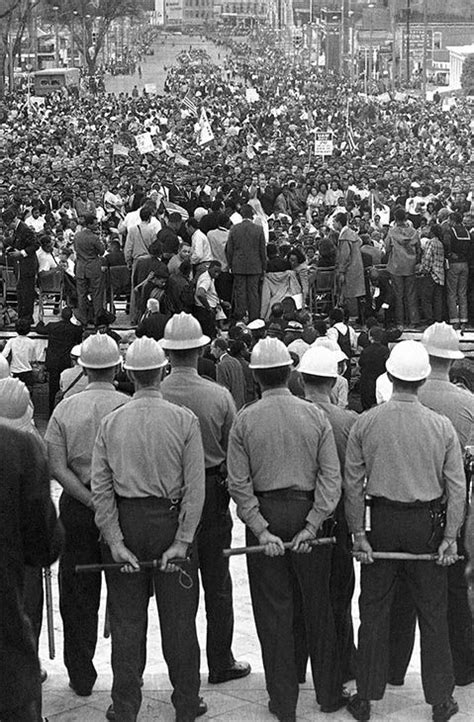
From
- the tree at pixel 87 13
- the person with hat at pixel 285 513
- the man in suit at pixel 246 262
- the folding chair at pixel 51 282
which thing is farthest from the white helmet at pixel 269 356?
the tree at pixel 87 13

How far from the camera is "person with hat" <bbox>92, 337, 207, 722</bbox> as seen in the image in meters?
7.00

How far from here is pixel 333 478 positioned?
718cm

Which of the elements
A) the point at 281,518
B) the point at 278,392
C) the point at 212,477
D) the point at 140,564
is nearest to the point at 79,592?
the point at 140,564

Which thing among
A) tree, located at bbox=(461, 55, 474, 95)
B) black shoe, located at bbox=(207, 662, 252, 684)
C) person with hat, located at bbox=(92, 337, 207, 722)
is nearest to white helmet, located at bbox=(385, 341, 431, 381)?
person with hat, located at bbox=(92, 337, 207, 722)

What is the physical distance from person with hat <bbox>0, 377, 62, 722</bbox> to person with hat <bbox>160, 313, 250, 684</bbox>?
58.5 inches

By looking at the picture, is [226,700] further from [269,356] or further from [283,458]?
[269,356]

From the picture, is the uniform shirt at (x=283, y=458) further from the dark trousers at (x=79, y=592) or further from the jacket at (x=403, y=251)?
the jacket at (x=403, y=251)

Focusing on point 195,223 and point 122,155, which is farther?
point 122,155

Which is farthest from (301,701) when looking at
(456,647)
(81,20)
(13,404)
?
(81,20)

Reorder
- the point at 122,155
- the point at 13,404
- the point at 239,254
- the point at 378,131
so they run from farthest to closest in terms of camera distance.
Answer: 1. the point at 378,131
2. the point at 122,155
3. the point at 239,254
4. the point at 13,404

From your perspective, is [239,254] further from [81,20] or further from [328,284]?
[81,20]

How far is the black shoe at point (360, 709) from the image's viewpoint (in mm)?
7227

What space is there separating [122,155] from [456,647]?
3109 centimetres

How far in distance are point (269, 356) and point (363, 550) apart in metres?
0.94
